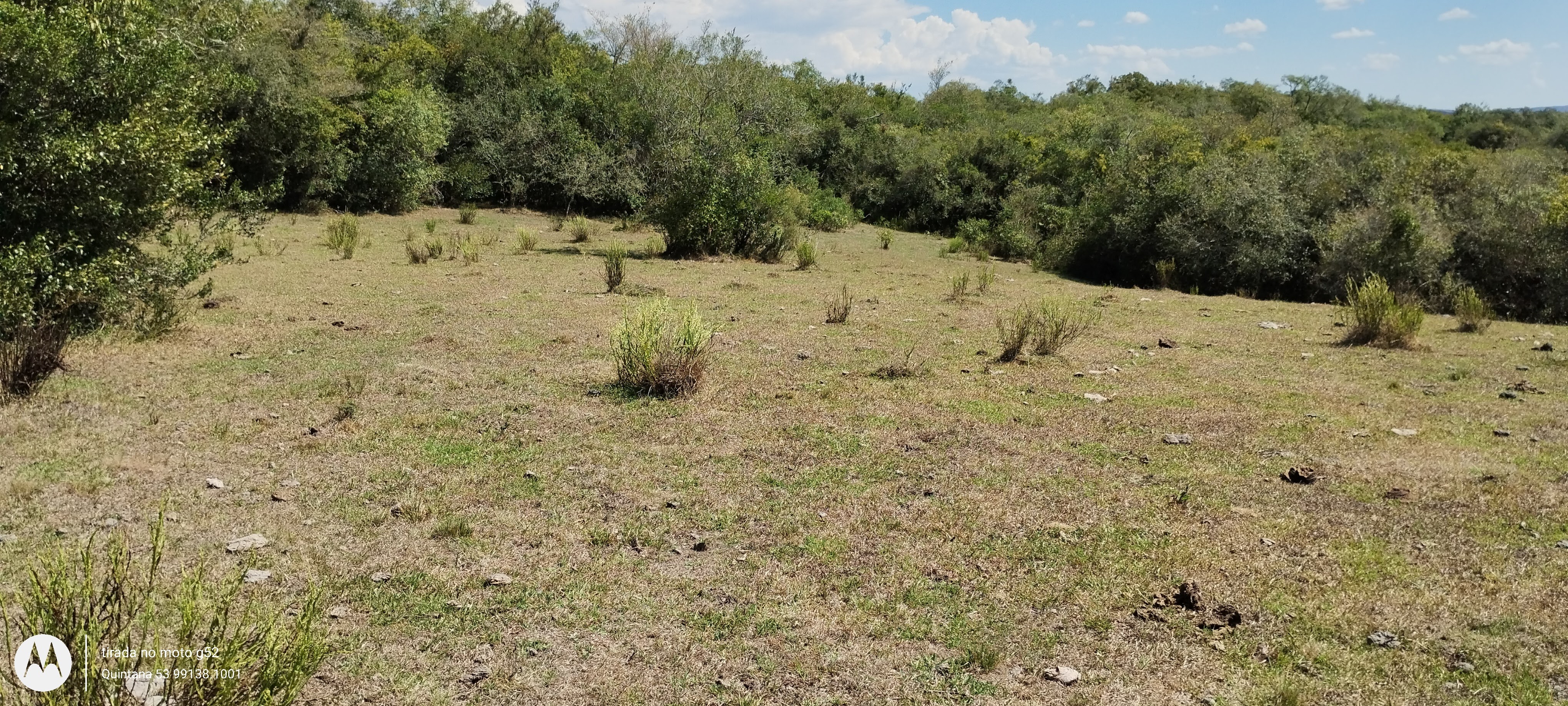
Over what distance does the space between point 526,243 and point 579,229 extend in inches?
111

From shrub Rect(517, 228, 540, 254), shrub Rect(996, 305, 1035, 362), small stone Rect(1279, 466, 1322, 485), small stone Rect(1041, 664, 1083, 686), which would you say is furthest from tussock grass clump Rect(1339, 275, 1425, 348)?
shrub Rect(517, 228, 540, 254)

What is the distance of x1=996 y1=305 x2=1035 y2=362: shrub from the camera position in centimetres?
1028

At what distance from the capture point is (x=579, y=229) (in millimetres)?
23016

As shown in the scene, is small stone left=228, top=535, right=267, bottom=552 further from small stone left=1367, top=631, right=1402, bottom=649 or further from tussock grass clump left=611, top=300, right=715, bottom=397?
small stone left=1367, top=631, right=1402, bottom=649

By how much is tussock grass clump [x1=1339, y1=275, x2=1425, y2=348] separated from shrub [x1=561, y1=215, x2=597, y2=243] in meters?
16.6

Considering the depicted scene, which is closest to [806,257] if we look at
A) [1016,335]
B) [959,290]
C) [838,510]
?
[959,290]

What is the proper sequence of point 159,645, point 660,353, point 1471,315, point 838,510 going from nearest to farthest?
point 159,645 → point 838,510 → point 660,353 → point 1471,315

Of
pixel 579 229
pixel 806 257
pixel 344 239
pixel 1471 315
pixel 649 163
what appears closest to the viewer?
pixel 1471 315

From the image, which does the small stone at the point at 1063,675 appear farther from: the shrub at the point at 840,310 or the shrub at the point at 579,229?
the shrub at the point at 579,229

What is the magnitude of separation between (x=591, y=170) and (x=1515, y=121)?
174 feet

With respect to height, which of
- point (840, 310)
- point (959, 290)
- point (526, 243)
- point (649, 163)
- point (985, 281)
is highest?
point (649, 163)

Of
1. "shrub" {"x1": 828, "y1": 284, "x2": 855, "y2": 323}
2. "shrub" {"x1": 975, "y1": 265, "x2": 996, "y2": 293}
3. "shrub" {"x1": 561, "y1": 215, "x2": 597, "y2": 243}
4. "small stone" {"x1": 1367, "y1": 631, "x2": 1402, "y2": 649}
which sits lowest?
"small stone" {"x1": 1367, "y1": 631, "x2": 1402, "y2": 649}

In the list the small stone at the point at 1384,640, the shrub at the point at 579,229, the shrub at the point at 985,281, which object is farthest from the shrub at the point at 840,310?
the shrub at the point at 579,229

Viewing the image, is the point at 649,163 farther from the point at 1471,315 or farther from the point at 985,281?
the point at 1471,315
